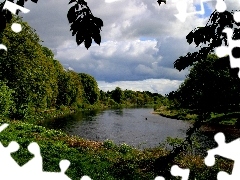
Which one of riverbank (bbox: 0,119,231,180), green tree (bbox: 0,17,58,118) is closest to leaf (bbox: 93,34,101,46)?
riverbank (bbox: 0,119,231,180)

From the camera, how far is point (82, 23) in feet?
9.76

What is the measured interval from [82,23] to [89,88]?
378 feet

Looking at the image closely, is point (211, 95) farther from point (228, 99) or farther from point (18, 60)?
point (18, 60)

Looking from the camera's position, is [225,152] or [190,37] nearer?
[225,152]

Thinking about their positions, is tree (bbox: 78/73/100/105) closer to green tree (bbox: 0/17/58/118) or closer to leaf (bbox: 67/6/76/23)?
green tree (bbox: 0/17/58/118)

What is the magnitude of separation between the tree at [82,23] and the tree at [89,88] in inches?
4463

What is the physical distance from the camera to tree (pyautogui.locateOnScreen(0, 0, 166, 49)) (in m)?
2.90

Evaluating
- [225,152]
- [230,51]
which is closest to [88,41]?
[230,51]

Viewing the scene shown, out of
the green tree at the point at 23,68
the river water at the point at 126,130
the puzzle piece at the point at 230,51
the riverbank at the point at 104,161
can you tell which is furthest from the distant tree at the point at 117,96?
the puzzle piece at the point at 230,51

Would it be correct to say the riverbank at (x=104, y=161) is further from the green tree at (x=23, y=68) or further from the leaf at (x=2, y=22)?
the green tree at (x=23, y=68)

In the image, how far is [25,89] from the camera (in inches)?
1529

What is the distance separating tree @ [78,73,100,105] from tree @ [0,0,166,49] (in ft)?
372

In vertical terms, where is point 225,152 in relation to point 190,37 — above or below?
below

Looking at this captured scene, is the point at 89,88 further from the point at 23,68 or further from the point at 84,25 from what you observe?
the point at 84,25
